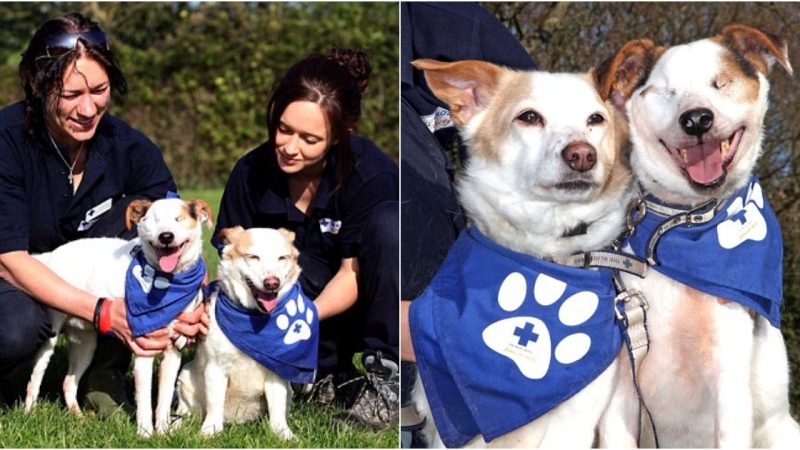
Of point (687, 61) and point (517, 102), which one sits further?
point (517, 102)

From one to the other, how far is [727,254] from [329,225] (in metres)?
1.86

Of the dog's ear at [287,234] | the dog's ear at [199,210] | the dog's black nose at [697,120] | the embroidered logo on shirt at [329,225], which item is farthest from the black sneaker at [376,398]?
the dog's black nose at [697,120]

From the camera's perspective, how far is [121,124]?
152 inches

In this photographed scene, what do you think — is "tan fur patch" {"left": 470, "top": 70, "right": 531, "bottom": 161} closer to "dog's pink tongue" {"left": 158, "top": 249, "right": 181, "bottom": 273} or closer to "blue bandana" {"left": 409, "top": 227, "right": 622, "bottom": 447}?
"blue bandana" {"left": 409, "top": 227, "right": 622, "bottom": 447}

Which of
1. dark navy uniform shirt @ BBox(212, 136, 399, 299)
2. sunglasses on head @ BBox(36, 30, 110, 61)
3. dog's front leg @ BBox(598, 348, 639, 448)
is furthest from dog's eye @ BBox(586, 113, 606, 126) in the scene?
sunglasses on head @ BBox(36, 30, 110, 61)

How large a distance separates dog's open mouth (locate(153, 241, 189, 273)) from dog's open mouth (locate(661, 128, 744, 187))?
181 centimetres

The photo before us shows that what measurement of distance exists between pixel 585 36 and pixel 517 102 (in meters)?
2.03

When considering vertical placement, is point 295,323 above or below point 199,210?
below

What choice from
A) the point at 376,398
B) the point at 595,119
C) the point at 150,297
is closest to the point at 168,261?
the point at 150,297

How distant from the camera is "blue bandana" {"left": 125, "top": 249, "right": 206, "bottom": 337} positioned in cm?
332

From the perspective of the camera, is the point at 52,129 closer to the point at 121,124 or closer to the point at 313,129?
the point at 121,124

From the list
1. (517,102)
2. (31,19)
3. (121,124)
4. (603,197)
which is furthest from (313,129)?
(31,19)

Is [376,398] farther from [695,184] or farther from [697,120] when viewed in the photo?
[697,120]

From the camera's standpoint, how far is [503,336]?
95.0 inches
